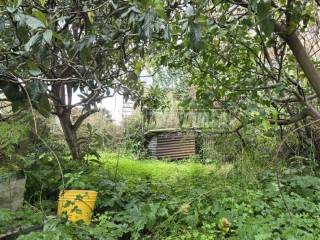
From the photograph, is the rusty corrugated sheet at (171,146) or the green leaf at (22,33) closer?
the green leaf at (22,33)

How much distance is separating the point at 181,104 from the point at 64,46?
1471mm

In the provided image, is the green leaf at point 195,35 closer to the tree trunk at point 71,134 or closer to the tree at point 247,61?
the tree at point 247,61

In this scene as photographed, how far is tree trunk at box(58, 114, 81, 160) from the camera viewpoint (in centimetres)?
449

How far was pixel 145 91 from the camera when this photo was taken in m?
4.83

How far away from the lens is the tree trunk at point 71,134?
4490 millimetres

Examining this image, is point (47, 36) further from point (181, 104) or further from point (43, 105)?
point (181, 104)

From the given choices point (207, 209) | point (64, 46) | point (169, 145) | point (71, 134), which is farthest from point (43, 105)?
point (169, 145)

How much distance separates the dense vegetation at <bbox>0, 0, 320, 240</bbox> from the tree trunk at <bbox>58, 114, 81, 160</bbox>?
2 centimetres

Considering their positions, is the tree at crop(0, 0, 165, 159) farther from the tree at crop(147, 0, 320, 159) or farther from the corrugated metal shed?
the corrugated metal shed

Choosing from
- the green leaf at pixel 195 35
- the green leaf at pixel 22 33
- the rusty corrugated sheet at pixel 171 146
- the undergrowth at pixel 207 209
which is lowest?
the undergrowth at pixel 207 209

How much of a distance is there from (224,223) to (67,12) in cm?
175

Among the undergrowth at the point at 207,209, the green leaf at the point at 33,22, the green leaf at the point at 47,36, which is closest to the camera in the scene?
the green leaf at the point at 33,22

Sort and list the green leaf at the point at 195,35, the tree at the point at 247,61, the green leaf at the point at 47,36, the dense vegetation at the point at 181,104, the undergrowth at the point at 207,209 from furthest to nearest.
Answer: the undergrowth at the point at 207,209
the tree at the point at 247,61
the dense vegetation at the point at 181,104
the green leaf at the point at 195,35
the green leaf at the point at 47,36

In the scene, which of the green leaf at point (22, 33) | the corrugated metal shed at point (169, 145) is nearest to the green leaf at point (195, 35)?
the green leaf at point (22, 33)
